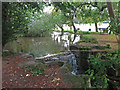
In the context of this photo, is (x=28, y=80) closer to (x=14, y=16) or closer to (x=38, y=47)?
(x=14, y=16)

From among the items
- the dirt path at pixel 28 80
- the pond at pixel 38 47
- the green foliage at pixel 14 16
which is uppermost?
the green foliage at pixel 14 16

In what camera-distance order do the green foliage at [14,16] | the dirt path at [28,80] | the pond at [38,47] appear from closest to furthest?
1. the dirt path at [28,80]
2. the green foliage at [14,16]
3. the pond at [38,47]

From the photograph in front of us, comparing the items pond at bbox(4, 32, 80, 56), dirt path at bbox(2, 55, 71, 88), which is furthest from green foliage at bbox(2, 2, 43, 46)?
pond at bbox(4, 32, 80, 56)

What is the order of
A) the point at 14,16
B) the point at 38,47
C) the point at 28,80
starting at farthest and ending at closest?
the point at 38,47, the point at 14,16, the point at 28,80

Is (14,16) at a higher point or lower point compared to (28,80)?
higher

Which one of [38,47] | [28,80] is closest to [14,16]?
[28,80]

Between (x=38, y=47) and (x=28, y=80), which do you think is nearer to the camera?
(x=28, y=80)

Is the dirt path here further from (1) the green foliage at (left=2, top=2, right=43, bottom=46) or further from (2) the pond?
(2) the pond

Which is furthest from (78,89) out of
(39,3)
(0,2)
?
(0,2)

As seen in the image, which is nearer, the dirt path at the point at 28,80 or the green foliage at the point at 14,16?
the dirt path at the point at 28,80

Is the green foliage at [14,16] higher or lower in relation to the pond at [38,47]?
higher

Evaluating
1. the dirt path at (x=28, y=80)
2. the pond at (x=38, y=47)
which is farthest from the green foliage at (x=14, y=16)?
the pond at (x=38, y=47)

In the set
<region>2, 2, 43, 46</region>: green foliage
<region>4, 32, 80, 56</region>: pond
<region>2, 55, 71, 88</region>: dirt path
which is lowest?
<region>2, 55, 71, 88</region>: dirt path

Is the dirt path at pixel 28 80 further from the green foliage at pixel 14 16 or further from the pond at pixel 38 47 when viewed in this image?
the pond at pixel 38 47
